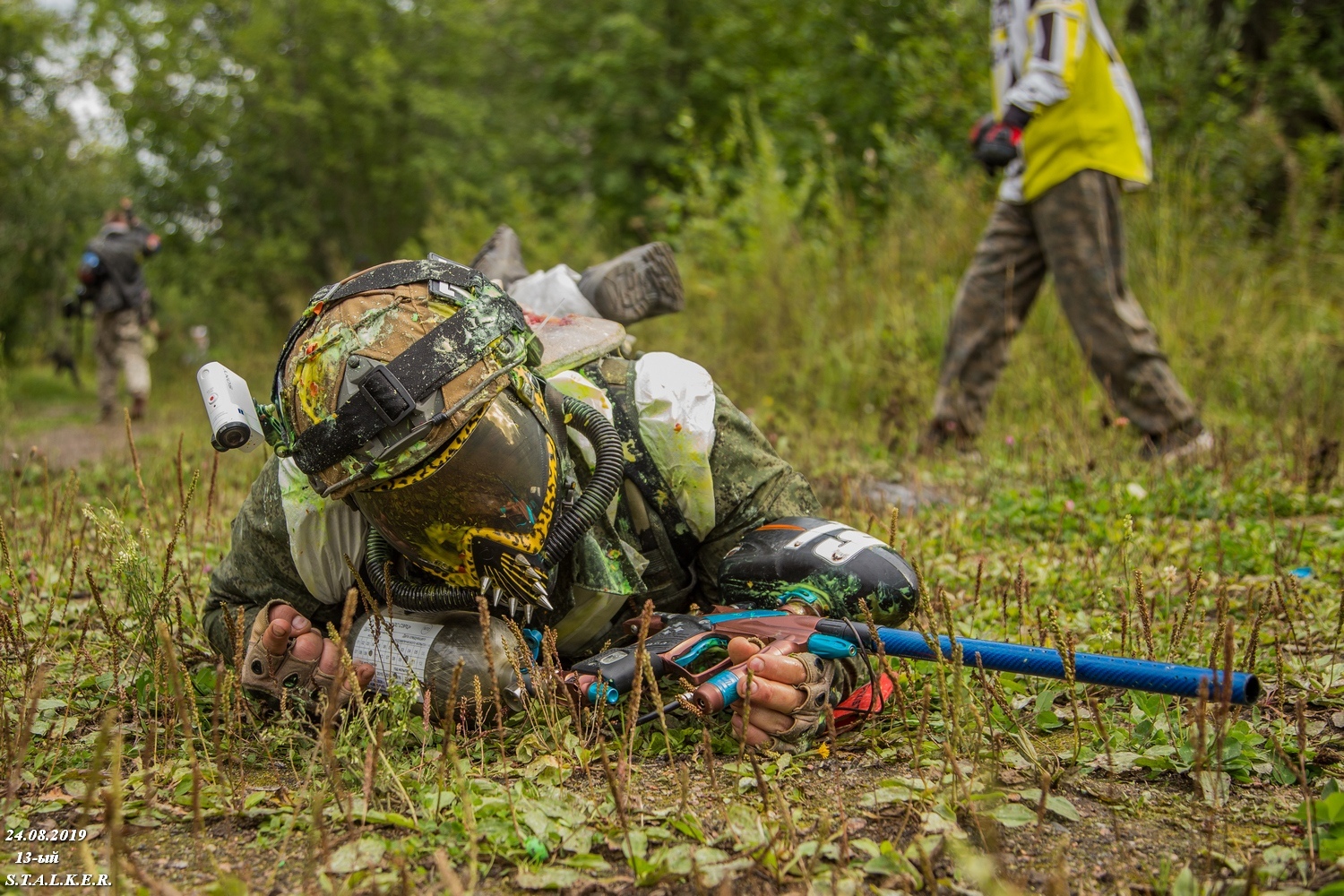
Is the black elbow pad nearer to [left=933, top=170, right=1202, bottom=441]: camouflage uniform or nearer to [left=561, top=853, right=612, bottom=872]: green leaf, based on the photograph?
[left=561, top=853, right=612, bottom=872]: green leaf

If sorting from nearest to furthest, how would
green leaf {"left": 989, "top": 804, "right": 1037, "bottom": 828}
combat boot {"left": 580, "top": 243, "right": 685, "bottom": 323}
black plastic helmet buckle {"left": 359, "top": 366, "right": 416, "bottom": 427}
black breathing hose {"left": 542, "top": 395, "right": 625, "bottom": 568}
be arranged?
1. green leaf {"left": 989, "top": 804, "right": 1037, "bottom": 828}
2. black plastic helmet buckle {"left": 359, "top": 366, "right": 416, "bottom": 427}
3. black breathing hose {"left": 542, "top": 395, "right": 625, "bottom": 568}
4. combat boot {"left": 580, "top": 243, "right": 685, "bottom": 323}

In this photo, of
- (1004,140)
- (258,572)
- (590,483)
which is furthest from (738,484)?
(1004,140)

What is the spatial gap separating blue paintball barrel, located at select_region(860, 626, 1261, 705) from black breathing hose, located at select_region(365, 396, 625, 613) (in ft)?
2.02

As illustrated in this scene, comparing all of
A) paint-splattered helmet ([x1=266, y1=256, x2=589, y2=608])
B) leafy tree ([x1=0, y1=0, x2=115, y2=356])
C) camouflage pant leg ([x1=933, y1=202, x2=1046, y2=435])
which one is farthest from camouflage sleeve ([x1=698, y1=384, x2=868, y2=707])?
leafy tree ([x1=0, y1=0, x2=115, y2=356])

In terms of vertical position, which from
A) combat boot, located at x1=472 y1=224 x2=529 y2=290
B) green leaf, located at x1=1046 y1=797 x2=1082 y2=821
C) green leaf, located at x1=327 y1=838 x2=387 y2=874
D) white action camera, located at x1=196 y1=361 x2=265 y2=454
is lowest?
green leaf, located at x1=1046 y1=797 x2=1082 y2=821

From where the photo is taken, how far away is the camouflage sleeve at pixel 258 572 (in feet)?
7.41

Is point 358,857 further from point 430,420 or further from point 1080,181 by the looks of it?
point 1080,181

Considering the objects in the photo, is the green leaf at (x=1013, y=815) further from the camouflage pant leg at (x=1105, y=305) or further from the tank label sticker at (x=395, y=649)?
the camouflage pant leg at (x=1105, y=305)

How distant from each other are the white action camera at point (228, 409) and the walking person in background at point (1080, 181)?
11.1 ft

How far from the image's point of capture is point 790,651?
1999mm

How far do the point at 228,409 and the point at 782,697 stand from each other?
A: 3.82 feet

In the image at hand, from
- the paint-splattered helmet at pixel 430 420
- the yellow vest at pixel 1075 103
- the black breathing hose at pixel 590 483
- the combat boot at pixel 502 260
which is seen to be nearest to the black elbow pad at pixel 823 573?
the black breathing hose at pixel 590 483

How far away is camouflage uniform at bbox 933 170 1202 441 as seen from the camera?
4395 mm

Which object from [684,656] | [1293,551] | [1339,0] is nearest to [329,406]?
[684,656]
